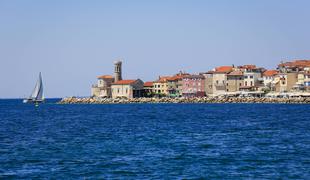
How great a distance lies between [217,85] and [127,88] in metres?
24.2

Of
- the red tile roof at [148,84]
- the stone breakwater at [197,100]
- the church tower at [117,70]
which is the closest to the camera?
the stone breakwater at [197,100]

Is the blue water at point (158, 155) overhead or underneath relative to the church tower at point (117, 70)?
underneath

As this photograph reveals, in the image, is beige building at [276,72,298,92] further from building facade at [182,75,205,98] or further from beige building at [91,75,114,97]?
beige building at [91,75,114,97]

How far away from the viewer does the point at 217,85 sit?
441 feet

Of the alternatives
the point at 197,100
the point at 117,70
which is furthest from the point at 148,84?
the point at 197,100

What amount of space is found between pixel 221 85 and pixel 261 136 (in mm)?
96161

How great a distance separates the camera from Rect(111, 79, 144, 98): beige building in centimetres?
14696

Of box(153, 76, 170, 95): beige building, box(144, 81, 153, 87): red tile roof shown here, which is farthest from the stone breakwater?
box(153, 76, 170, 95): beige building

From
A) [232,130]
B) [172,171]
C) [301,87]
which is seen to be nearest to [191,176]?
[172,171]

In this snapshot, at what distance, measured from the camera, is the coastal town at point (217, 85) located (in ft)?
402

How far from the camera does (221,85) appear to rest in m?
134

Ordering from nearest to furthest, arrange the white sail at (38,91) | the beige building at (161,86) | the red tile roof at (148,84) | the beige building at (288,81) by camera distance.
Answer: the beige building at (288,81) < the white sail at (38,91) < the beige building at (161,86) < the red tile roof at (148,84)

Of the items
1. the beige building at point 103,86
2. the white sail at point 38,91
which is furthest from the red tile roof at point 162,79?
the white sail at point 38,91

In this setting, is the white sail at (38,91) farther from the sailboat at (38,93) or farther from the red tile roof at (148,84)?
the red tile roof at (148,84)
